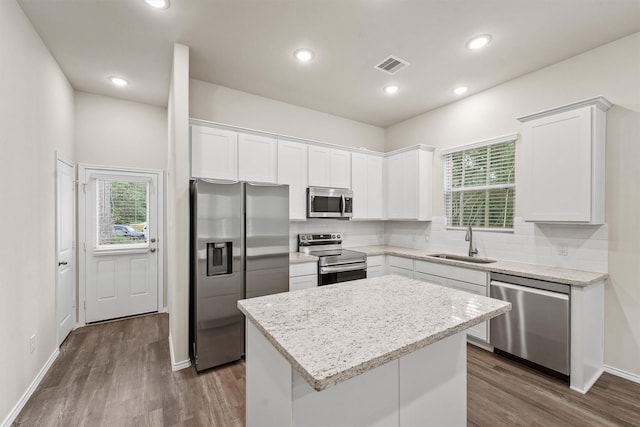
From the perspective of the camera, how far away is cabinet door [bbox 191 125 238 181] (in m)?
3.01

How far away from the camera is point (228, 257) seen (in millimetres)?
2777

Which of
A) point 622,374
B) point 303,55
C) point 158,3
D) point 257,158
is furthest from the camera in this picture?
point 257,158

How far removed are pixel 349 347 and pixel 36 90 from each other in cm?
331

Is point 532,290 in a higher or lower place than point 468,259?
lower

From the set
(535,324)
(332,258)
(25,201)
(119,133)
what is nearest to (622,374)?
(535,324)

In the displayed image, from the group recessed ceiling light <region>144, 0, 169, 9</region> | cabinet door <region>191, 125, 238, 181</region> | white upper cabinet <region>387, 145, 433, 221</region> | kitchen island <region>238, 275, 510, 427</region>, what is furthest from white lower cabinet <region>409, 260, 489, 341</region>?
recessed ceiling light <region>144, 0, 169, 9</region>

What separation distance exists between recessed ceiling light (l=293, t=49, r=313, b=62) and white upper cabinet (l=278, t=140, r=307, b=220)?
3.34 feet

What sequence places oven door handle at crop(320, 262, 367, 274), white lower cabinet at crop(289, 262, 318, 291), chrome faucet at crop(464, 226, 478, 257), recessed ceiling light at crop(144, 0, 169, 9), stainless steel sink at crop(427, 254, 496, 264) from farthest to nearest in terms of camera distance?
chrome faucet at crop(464, 226, 478, 257) < oven door handle at crop(320, 262, 367, 274) < stainless steel sink at crop(427, 254, 496, 264) < white lower cabinet at crop(289, 262, 318, 291) < recessed ceiling light at crop(144, 0, 169, 9)

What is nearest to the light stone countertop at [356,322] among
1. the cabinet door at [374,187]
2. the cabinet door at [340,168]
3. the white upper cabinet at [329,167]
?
the white upper cabinet at [329,167]

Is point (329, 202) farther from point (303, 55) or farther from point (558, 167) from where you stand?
point (558, 167)

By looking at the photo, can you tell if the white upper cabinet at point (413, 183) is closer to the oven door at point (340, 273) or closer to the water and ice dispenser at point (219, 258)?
the oven door at point (340, 273)

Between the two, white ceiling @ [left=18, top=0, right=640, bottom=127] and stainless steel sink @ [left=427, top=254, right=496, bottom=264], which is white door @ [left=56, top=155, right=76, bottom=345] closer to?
white ceiling @ [left=18, top=0, right=640, bottom=127]

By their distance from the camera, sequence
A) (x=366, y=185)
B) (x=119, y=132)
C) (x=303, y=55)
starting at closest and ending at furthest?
(x=303, y=55) < (x=119, y=132) < (x=366, y=185)

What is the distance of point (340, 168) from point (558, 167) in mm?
2463
